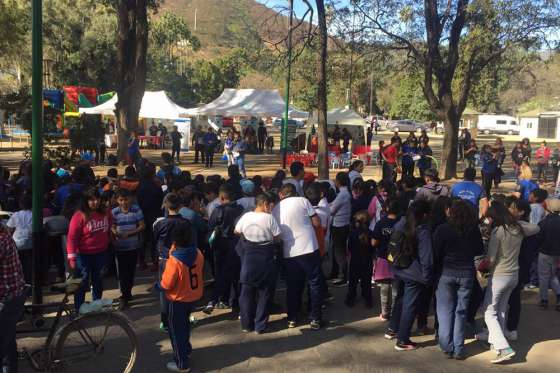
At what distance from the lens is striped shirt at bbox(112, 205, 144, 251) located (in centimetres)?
634

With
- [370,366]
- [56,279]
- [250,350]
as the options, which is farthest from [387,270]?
[56,279]

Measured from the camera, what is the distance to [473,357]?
557cm

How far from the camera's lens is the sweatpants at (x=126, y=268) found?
21.3ft

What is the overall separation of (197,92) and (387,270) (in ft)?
214

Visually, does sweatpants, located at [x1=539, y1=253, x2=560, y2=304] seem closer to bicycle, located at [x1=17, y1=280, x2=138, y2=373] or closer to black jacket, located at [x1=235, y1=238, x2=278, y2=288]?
black jacket, located at [x1=235, y1=238, x2=278, y2=288]

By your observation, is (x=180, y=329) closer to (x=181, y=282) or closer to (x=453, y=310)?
(x=181, y=282)

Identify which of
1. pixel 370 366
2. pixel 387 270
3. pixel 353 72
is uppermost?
pixel 353 72

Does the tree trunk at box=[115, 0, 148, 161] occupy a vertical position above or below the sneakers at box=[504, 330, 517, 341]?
above

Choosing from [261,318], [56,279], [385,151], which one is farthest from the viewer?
[385,151]

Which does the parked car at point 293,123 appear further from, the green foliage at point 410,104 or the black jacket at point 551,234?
the black jacket at point 551,234

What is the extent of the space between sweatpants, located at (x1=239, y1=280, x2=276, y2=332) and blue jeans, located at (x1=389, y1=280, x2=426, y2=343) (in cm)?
135

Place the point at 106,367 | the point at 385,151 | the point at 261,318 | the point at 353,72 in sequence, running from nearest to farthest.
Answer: the point at 106,367, the point at 261,318, the point at 385,151, the point at 353,72

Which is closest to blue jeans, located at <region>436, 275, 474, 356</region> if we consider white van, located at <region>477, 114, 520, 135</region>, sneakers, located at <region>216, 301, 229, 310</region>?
sneakers, located at <region>216, 301, 229, 310</region>

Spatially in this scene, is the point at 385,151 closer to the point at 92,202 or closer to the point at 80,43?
the point at 92,202
